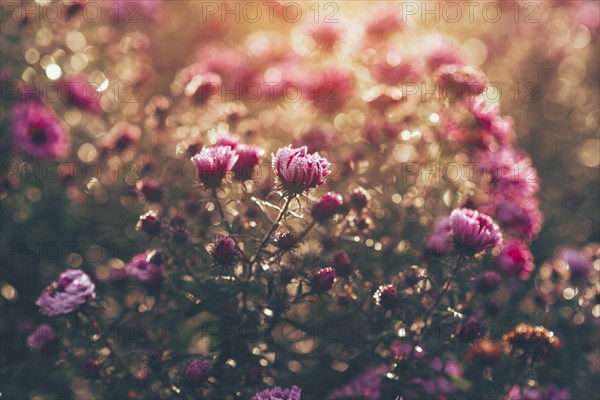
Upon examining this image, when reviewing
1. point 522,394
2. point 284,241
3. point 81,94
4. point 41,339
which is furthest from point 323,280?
point 81,94

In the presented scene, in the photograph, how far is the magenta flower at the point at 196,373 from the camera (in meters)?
2.07

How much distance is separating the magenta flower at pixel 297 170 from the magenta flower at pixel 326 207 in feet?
0.57

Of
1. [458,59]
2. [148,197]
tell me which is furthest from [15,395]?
[458,59]

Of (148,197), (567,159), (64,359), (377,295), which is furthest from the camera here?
(567,159)

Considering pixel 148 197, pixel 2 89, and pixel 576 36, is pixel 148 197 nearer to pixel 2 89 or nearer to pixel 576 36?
pixel 2 89

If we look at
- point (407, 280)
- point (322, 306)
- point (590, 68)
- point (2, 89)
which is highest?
point (2, 89)

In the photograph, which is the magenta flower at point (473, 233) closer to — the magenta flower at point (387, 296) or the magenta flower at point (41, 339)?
the magenta flower at point (387, 296)

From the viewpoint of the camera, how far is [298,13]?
5148 mm

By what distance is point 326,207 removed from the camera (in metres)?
2.17

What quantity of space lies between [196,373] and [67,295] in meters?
0.58

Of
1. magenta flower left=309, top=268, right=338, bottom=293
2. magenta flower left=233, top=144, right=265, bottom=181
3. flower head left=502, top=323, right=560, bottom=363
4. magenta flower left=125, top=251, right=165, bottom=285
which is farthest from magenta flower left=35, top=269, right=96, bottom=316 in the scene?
flower head left=502, top=323, right=560, bottom=363

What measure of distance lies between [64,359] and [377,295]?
1.29 m

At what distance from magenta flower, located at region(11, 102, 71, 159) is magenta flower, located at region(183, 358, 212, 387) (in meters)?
1.54

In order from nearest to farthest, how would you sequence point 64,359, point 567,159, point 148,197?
point 64,359
point 148,197
point 567,159
